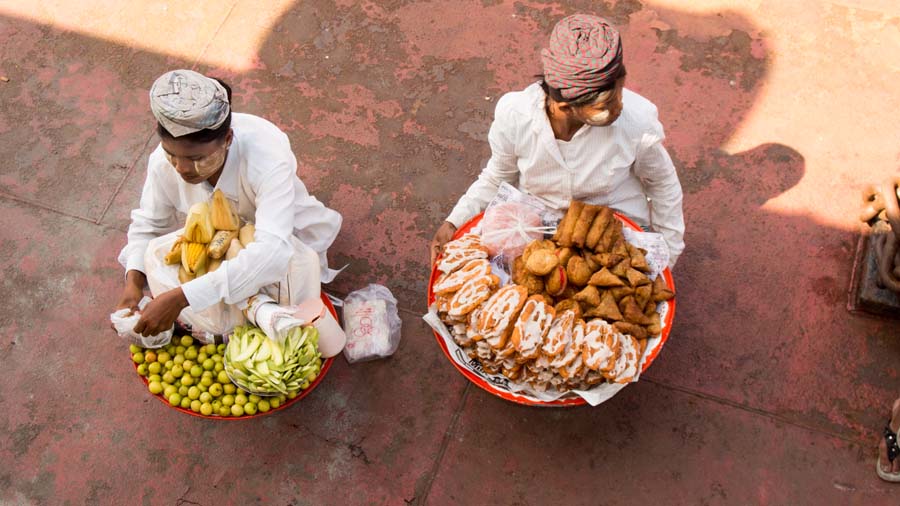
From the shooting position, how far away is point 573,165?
9.26ft

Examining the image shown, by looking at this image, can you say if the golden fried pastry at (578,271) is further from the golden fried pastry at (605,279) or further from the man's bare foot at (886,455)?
the man's bare foot at (886,455)

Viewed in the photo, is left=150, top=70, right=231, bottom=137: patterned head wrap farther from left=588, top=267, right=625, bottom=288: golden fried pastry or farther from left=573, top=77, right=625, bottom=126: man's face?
left=588, top=267, right=625, bottom=288: golden fried pastry

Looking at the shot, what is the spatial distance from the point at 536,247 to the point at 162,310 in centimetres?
150

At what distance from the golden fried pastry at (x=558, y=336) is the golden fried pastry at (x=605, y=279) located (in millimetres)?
159

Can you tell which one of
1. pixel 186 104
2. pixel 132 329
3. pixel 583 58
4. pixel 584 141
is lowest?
pixel 132 329

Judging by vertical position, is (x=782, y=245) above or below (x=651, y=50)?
below

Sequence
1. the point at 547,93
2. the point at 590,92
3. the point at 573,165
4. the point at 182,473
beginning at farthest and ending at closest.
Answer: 1. the point at 182,473
2. the point at 573,165
3. the point at 547,93
4. the point at 590,92

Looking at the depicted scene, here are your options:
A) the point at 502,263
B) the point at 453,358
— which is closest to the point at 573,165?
the point at 502,263

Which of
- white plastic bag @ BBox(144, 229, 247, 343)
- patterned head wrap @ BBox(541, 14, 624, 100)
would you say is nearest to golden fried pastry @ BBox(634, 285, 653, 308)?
patterned head wrap @ BBox(541, 14, 624, 100)

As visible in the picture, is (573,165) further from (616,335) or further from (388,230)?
(388,230)

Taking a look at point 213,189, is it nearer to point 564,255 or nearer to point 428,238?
point 428,238

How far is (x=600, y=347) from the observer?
2.63m

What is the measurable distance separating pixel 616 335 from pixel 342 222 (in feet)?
6.07

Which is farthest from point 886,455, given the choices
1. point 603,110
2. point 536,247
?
point 603,110
